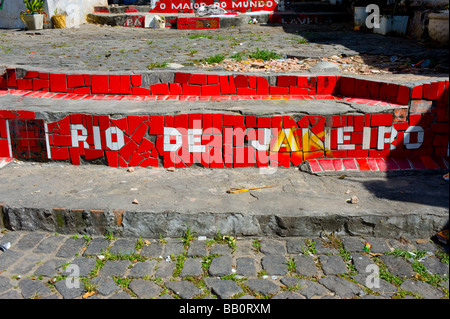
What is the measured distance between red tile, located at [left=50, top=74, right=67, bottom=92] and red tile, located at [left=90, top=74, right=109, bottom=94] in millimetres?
361

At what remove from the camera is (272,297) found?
289 centimetres

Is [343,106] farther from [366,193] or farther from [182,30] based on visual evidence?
[182,30]

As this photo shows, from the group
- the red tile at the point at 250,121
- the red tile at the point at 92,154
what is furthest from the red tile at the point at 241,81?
the red tile at the point at 92,154

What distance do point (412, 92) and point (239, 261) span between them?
247cm

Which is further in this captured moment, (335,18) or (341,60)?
(335,18)

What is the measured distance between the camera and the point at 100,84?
17.7ft

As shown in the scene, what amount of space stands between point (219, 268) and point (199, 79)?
275 cm

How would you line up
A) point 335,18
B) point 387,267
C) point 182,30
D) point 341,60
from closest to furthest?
point 387,267 < point 341,60 < point 182,30 < point 335,18

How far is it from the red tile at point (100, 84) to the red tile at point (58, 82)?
36cm

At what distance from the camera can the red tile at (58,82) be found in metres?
5.44

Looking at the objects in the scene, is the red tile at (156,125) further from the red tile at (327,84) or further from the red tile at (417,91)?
the red tile at (417,91)

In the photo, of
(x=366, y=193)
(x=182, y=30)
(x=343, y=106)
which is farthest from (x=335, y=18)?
(x=366, y=193)

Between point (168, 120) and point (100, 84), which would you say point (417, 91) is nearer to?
point (168, 120)

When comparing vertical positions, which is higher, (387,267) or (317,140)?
(317,140)
